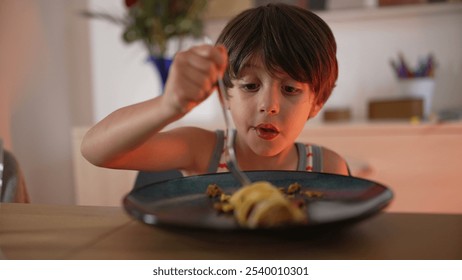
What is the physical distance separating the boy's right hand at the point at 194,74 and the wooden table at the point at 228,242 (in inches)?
5.0

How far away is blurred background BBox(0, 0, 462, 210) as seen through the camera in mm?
814

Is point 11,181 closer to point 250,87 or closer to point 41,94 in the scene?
point 41,94

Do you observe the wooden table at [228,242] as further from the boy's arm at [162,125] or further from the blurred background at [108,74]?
the blurred background at [108,74]

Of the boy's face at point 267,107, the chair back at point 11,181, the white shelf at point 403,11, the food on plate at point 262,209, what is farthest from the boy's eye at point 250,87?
the white shelf at point 403,11

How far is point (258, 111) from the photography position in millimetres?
660

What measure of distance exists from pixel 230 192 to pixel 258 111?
17 cm

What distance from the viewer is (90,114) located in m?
0.96

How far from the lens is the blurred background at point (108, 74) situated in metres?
0.81

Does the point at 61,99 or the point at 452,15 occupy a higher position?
the point at 452,15

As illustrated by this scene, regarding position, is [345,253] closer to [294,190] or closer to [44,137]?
[294,190]

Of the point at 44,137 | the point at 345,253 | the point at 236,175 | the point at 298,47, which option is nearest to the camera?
the point at 345,253

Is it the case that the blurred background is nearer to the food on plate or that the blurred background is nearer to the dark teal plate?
the dark teal plate
